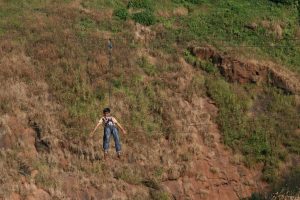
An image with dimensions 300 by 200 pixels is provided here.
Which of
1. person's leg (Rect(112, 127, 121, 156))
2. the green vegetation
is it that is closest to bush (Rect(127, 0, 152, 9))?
the green vegetation

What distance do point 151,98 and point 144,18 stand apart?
6.07 meters

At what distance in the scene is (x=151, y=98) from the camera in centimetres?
2123

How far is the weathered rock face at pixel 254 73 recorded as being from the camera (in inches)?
902

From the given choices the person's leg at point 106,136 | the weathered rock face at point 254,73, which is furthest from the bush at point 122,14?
the person's leg at point 106,136

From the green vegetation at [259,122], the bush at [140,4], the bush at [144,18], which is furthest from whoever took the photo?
the bush at [140,4]

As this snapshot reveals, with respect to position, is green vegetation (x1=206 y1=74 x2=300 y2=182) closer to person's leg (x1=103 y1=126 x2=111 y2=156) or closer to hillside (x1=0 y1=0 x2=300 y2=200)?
hillside (x1=0 y1=0 x2=300 y2=200)

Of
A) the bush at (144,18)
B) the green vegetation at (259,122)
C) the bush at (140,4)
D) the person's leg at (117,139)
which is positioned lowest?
the green vegetation at (259,122)

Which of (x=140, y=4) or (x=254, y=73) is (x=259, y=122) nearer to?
(x=254, y=73)

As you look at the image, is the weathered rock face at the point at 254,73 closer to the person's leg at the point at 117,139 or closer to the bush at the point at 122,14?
the bush at the point at 122,14

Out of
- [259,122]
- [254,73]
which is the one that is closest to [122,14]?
[254,73]

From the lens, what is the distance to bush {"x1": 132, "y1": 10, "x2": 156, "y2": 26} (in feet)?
84.8

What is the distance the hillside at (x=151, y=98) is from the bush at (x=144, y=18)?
0.23 ft

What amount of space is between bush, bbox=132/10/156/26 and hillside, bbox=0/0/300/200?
0.07 m

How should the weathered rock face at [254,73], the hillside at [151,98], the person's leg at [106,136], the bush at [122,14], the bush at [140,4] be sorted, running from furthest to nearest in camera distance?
1. the bush at [140,4]
2. the bush at [122,14]
3. the weathered rock face at [254,73]
4. the hillside at [151,98]
5. the person's leg at [106,136]
